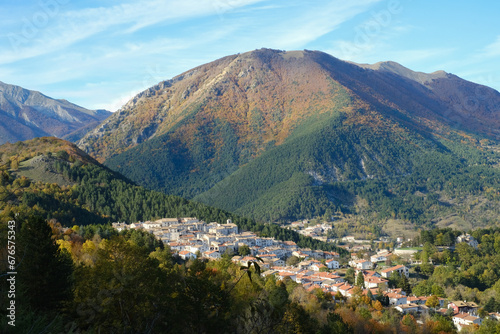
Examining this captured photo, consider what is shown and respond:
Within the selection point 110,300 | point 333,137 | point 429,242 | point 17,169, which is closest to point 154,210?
point 17,169

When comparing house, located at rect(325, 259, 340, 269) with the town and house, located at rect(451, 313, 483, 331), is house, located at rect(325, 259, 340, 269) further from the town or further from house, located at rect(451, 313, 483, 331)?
house, located at rect(451, 313, 483, 331)

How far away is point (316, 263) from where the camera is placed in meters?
72.3

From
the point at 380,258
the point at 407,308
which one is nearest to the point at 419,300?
the point at 407,308

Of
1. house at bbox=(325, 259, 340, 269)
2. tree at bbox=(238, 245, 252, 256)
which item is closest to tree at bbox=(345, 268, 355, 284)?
house at bbox=(325, 259, 340, 269)

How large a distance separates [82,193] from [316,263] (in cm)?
4665

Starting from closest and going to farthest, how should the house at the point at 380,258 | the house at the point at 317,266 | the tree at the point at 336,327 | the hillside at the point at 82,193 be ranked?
1. the tree at the point at 336,327
2. the house at the point at 317,266
3. the hillside at the point at 82,193
4. the house at the point at 380,258

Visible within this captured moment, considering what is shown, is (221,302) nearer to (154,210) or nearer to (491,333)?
(491,333)

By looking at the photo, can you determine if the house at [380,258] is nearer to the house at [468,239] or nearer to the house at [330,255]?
the house at [330,255]

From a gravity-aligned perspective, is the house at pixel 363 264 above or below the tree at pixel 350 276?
below

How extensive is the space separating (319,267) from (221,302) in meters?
49.9

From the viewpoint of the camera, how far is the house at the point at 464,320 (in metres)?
48.7

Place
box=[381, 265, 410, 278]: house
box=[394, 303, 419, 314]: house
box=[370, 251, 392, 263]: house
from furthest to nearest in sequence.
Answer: box=[370, 251, 392, 263]: house → box=[381, 265, 410, 278]: house → box=[394, 303, 419, 314]: house

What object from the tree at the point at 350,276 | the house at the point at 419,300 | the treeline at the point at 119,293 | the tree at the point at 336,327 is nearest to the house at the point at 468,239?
the tree at the point at 350,276

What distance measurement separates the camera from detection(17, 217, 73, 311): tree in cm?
2144
